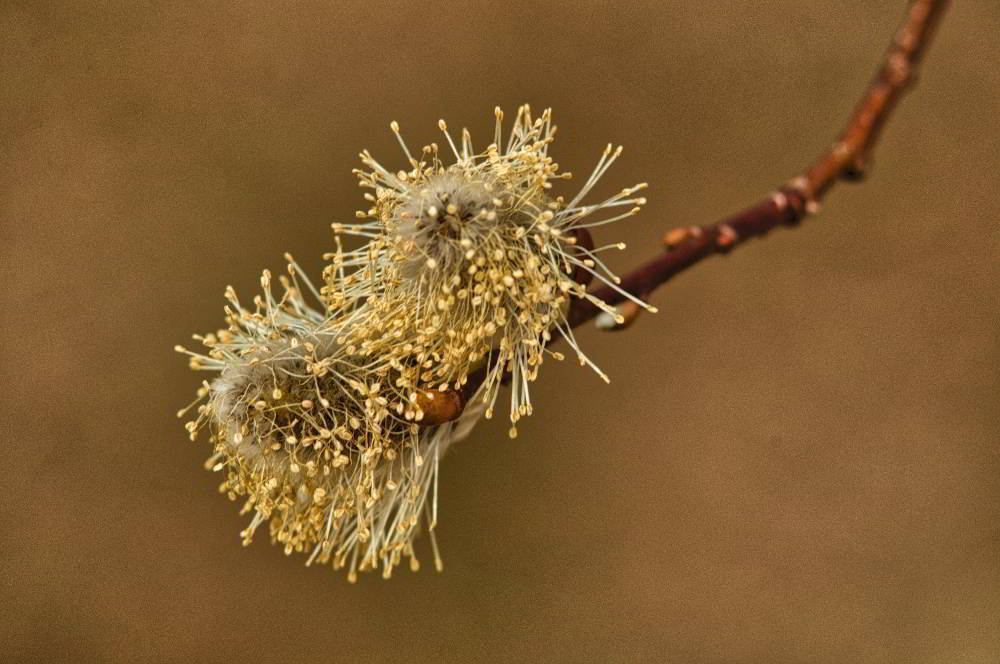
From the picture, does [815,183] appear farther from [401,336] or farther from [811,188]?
[401,336]

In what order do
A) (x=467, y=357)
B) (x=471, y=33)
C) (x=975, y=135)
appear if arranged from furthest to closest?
(x=471, y=33)
(x=975, y=135)
(x=467, y=357)

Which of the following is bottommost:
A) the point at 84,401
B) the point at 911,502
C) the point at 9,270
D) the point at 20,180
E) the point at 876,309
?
the point at 911,502

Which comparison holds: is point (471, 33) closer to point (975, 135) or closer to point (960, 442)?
point (975, 135)

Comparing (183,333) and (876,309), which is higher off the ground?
(183,333)

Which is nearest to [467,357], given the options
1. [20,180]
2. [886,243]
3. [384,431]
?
[384,431]

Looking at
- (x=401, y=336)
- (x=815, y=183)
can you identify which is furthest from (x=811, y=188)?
(x=401, y=336)

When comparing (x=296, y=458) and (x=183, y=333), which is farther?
(x=183, y=333)

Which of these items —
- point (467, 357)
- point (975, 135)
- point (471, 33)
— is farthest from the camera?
point (471, 33)
